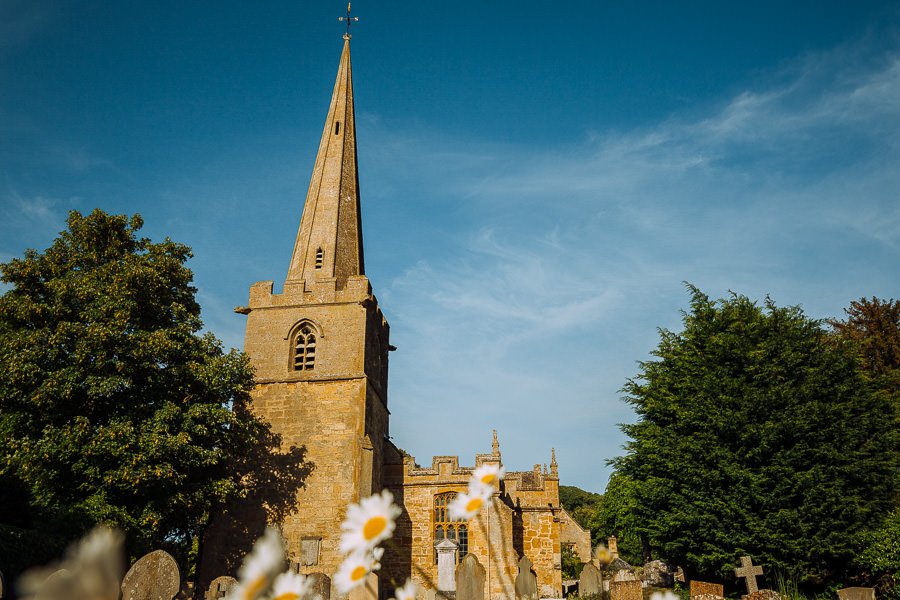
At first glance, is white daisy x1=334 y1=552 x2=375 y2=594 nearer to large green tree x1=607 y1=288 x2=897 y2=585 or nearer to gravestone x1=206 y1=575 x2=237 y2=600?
gravestone x1=206 y1=575 x2=237 y2=600

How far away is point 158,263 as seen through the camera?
63.9 feet

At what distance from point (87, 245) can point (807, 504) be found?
2338 cm

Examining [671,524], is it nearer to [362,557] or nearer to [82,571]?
[362,557]

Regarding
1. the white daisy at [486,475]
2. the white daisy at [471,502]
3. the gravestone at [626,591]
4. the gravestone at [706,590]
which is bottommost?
the gravestone at [706,590]

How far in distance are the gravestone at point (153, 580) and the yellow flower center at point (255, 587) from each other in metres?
7.67

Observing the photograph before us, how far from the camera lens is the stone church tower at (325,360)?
22.2 metres

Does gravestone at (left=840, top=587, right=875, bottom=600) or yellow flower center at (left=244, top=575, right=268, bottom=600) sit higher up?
yellow flower center at (left=244, top=575, right=268, bottom=600)

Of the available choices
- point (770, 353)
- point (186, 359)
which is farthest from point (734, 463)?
point (186, 359)

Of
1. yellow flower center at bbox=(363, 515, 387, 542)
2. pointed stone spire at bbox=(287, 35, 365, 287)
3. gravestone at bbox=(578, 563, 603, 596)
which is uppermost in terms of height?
pointed stone spire at bbox=(287, 35, 365, 287)

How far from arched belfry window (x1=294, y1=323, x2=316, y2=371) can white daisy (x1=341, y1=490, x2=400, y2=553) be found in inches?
901

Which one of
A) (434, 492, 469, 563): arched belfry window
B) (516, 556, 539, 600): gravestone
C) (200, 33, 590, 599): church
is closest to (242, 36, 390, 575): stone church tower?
(200, 33, 590, 599): church

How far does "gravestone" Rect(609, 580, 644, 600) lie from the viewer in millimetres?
11336

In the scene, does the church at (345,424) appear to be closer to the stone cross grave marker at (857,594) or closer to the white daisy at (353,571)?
the stone cross grave marker at (857,594)

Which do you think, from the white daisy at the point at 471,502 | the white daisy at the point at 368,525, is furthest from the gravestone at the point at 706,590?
the white daisy at the point at 368,525
